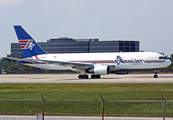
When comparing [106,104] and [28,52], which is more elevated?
[28,52]

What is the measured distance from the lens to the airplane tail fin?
5728 centimetres

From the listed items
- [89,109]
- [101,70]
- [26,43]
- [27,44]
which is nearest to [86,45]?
[26,43]

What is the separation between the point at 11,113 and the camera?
60.8ft

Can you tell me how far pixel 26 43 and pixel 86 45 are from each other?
109376 mm

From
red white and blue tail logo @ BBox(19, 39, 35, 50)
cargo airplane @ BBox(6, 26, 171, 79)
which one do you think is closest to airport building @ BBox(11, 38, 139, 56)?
red white and blue tail logo @ BBox(19, 39, 35, 50)

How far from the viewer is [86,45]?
166250 mm

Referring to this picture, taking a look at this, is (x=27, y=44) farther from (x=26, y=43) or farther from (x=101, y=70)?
(x=101, y=70)

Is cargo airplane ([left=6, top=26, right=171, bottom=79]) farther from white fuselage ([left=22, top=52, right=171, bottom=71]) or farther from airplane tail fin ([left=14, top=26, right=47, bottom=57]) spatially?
airplane tail fin ([left=14, top=26, right=47, bottom=57])

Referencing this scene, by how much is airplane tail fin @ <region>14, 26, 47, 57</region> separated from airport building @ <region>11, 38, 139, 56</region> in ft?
348

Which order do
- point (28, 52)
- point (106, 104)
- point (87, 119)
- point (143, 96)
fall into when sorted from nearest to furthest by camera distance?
point (87, 119) → point (106, 104) → point (143, 96) → point (28, 52)

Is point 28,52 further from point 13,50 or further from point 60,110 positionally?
point 13,50

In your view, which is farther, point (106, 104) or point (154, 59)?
point (154, 59)

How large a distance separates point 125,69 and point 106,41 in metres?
113

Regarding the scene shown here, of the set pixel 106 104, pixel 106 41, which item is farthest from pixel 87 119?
pixel 106 41
